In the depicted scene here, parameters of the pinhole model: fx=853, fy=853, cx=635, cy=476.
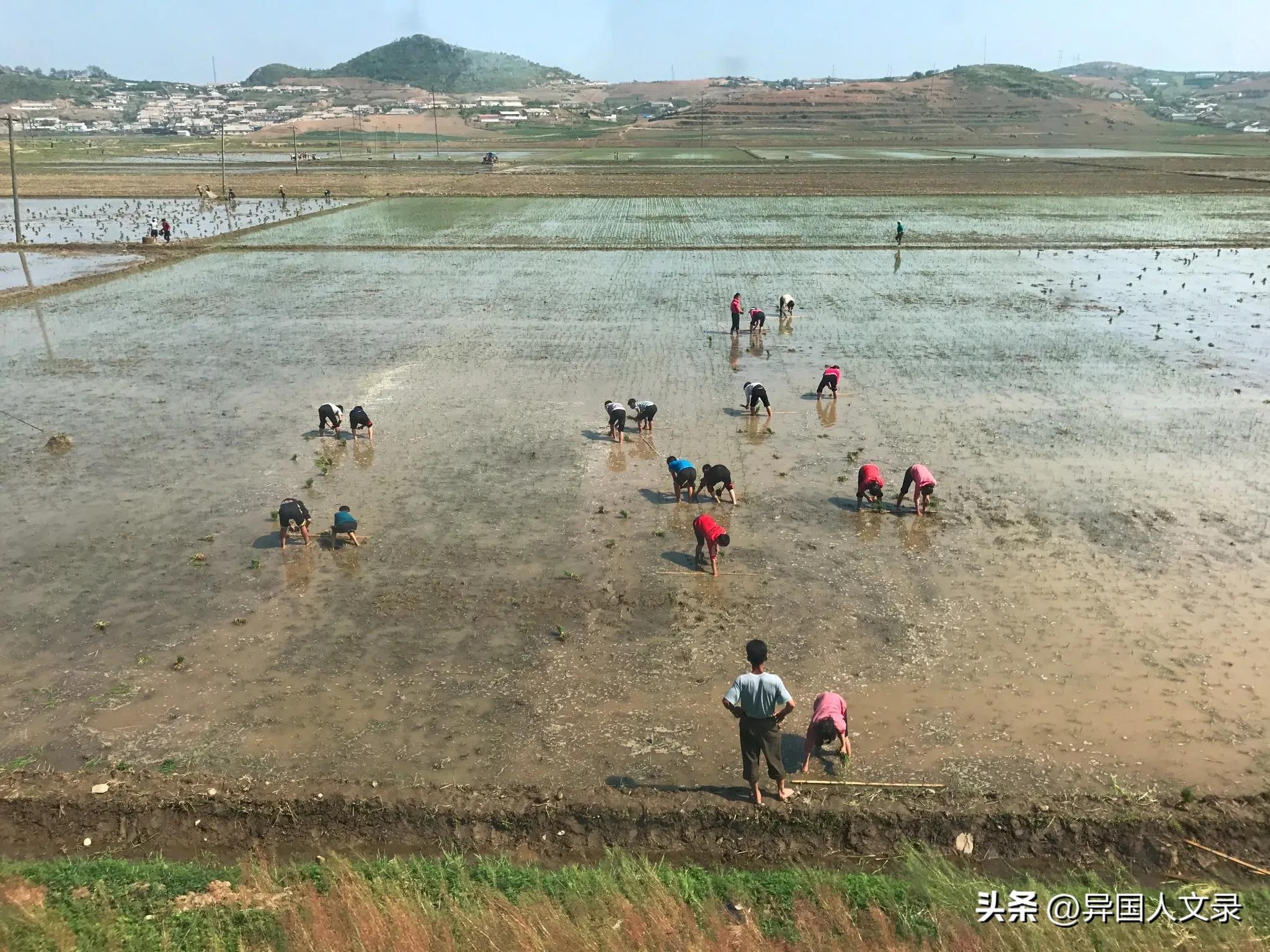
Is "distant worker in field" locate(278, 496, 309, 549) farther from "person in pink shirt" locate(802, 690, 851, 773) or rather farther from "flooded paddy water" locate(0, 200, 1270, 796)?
"person in pink shirt" locate(802, 690, 851, 773)

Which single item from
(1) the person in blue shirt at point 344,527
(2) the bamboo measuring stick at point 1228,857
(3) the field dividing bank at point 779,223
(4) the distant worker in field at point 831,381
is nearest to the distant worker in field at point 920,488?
(4) the distant worker in field at point 831,381

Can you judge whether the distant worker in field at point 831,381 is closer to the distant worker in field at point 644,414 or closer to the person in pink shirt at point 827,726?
the distant worker in field at point 644,414

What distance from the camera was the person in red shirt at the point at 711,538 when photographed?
10.8 metres

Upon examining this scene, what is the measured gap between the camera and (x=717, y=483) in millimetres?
13258

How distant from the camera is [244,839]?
7.31 metres

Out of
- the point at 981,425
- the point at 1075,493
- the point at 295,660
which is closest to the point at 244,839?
the point at 295,660

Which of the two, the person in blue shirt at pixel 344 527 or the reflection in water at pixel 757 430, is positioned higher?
the reflection in water at pixel 757 430

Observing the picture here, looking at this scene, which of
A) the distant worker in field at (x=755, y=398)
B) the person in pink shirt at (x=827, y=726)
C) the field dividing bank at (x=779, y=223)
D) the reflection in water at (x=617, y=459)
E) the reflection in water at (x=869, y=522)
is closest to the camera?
the person in pink shirt at (x=827, y=726)

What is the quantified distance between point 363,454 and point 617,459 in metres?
4.70

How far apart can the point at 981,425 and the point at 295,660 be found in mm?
13142

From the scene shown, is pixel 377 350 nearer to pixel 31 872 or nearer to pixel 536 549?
pixel 536 549

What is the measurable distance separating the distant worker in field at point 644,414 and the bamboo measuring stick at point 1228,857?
1053cm

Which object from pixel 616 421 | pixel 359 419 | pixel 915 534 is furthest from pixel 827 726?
pixel 359 419

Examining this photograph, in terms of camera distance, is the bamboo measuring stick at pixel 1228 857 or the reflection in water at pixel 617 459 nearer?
the bamboo measuring stick at pixel 1228 857
